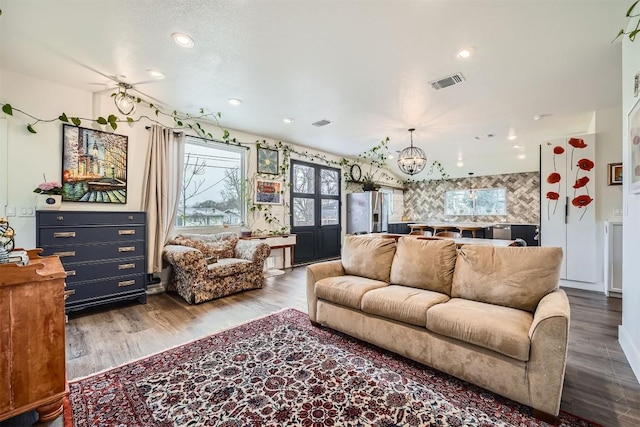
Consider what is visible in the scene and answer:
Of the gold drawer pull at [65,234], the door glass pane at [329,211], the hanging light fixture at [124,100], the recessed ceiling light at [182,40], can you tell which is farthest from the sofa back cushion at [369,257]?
the door glass pane at [329,211]

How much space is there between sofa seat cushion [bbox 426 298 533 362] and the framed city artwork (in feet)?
12.8

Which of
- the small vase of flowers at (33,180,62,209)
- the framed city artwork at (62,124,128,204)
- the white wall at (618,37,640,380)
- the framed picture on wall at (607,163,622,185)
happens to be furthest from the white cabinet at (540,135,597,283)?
the small vase of flowers at (33,180,62,209)

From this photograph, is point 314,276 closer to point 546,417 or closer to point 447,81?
point 546,417

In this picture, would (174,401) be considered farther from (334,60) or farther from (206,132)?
(206,132)

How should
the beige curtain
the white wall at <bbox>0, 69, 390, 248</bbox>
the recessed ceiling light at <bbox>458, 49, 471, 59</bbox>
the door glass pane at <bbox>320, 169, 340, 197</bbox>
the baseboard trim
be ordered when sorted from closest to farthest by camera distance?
the baseboard trim, the recessed ceiling light at <bbox>458, 49, 471, 59</bbox>, the white wall at <bbox>0, 69, 390, 248</bbox>, the beige curtain, the door glass pane at <bbox>320, 169, 340, 197</bbox>

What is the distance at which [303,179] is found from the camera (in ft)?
20.4

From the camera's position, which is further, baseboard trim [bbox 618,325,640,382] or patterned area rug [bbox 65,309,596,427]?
baseboard trim [bbox 618,325,640,382]

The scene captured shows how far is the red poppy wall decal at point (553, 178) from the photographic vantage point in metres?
4.24

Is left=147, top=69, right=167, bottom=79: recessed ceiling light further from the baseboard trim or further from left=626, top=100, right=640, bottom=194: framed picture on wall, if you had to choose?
the baseboard trim

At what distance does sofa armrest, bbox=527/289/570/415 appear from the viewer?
1459 millimetres

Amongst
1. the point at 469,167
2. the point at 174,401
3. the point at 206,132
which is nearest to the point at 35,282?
the point at 174,401

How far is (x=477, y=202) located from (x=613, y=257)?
14.8 feet

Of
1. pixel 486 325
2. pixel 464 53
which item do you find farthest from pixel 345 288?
pixel 464 53

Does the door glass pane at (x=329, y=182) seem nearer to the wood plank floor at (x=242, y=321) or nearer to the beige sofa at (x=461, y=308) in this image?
the wood plank floor at (x=242, y=321)
